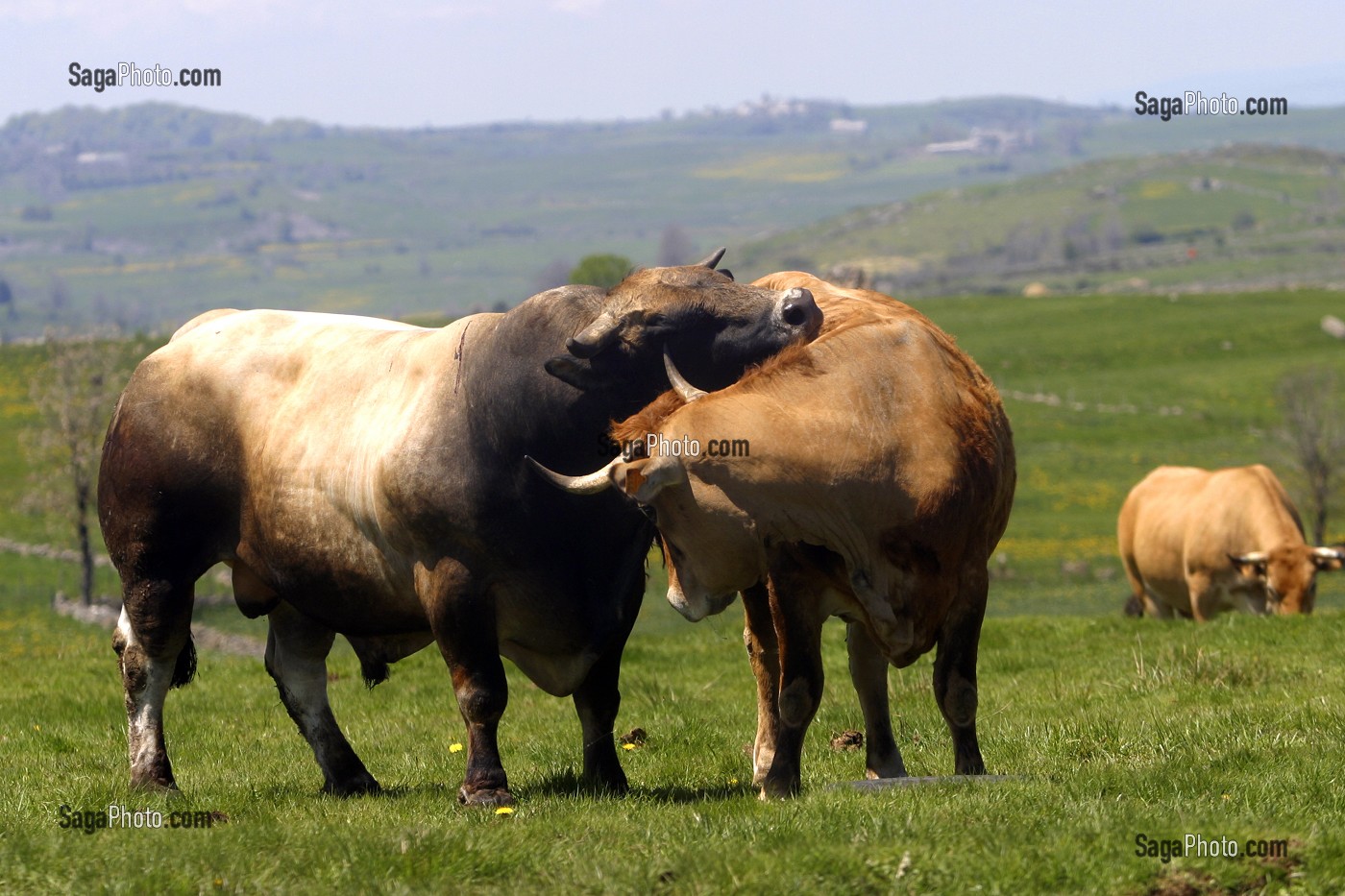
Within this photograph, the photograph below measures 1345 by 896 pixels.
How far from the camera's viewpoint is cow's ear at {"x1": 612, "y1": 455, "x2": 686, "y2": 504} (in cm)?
806

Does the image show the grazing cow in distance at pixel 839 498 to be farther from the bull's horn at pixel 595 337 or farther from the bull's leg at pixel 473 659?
the bull's leg at pixel 473 659

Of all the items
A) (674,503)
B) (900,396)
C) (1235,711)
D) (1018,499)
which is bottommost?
(1018,499)

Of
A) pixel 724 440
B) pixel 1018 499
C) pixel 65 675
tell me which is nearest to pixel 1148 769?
pixel 724 440

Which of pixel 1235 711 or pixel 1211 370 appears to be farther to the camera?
pixel 1211 370

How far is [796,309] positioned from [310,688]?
13.5ft

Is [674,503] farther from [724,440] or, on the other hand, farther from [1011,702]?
[1011,702]

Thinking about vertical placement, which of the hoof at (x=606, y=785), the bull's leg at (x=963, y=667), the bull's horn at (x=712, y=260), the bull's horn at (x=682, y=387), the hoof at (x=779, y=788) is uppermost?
the bull's horn at (x=712, y=260)

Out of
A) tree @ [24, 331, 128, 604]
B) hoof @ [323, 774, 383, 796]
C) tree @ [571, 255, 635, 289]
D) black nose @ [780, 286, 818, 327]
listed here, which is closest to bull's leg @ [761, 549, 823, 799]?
black nose @ [780, 286, 818, 327]

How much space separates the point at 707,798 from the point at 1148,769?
233 centimetres

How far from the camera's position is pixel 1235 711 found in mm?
10102

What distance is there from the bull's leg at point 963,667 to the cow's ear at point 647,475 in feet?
5.32

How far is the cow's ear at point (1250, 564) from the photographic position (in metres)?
22.5

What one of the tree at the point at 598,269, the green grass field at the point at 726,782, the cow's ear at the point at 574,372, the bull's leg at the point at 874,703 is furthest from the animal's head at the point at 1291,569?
the tree at the point at 598,269

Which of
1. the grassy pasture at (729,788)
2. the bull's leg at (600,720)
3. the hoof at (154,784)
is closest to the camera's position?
the grassy pasture at (729,788)
